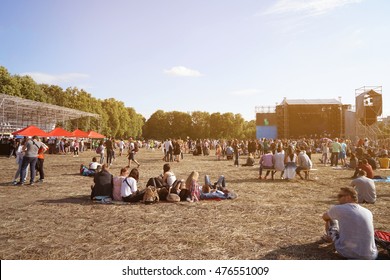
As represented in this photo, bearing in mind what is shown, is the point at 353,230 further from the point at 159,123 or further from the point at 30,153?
the point at 159,123

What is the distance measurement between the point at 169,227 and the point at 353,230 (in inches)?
140

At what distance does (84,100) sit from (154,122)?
35.1 meters

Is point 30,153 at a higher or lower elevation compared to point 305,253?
higher

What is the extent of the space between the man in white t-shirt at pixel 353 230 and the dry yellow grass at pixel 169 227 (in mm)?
453

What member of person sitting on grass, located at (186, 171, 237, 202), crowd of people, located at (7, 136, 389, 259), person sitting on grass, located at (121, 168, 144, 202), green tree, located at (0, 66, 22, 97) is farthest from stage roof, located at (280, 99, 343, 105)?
person sitting on grass, located at (121, 168, 144, 202)

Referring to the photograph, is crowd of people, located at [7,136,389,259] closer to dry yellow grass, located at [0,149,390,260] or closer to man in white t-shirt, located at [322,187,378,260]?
man in white t-shirt, located at [322,187,378,260]

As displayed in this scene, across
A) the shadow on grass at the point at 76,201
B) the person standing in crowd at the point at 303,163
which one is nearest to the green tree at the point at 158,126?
the person standing in crowd at the point at 303,163

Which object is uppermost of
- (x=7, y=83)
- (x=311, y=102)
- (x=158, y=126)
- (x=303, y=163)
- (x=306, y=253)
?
(x=7, y=83)

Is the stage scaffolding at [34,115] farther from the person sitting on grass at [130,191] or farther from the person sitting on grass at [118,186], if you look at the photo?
the person sitting on grass at [130,191]

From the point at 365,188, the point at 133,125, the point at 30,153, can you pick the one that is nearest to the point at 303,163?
the point at 365,188

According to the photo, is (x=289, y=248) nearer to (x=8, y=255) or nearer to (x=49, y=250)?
(x=49, y=250)

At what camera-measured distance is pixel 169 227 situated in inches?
255

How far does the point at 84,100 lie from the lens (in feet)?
224

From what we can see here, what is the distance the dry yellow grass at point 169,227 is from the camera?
16.6ft
